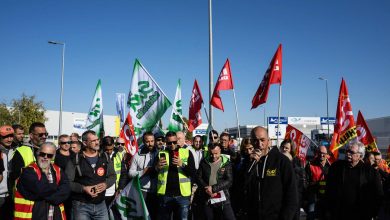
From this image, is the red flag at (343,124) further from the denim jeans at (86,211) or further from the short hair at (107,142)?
the denim jeans at (86,211)

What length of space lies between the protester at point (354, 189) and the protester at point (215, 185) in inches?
71.3

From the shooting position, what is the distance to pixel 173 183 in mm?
6395

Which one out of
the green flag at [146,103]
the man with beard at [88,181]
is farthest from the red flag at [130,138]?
the man with beard at [88,181]

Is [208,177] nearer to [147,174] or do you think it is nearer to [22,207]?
[147,174]

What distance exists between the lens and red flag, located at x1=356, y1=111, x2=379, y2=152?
9.30m

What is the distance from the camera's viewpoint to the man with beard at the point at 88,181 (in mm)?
5363

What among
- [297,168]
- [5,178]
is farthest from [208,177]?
[5,178]

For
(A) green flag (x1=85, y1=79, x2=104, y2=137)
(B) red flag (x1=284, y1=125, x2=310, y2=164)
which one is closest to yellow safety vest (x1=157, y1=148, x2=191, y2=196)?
(A) green flag (x1=85, y1=79, x2=104, y2=137)

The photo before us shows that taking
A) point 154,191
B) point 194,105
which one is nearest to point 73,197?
point 154,191

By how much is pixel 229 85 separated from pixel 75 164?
265 inches

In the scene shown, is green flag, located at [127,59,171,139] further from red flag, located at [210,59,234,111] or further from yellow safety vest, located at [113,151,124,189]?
red flag, located at [210,59,234,111]

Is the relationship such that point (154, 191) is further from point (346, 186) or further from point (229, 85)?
point (229, 85)

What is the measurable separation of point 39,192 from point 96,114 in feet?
24.2

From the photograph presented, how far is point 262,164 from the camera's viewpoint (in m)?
4.17
